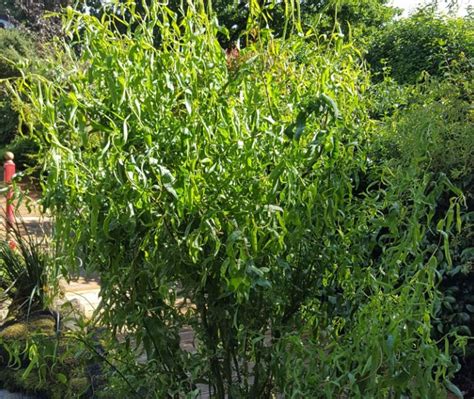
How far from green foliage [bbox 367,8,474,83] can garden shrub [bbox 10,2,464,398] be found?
5.50m

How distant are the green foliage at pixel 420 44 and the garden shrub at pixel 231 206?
5501 mm

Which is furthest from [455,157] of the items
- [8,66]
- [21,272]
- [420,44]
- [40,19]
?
[40,19]

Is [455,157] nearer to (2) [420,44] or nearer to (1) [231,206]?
(1) [231,206]

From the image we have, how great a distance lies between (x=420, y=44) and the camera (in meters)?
8.10

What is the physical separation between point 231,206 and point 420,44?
7.43 m

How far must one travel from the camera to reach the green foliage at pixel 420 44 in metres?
7.24

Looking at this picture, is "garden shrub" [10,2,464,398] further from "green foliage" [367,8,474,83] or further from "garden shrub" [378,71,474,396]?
"green foliage" [367,8,474,83]

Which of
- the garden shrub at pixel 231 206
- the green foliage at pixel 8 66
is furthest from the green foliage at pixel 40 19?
the garden shrub at pixel 231 206

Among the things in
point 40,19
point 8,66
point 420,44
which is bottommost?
point 420,44

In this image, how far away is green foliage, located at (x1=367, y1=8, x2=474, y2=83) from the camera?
7.24 metres

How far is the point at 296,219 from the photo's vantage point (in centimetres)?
159

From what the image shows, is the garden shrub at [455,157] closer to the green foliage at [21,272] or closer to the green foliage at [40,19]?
the green foliage at [21,272]

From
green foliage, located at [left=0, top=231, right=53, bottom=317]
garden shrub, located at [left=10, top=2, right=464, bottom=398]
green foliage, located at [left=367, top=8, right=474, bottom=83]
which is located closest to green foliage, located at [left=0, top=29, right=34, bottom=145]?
green foliage, located at [left=367, top=8, right=474, bottom=83]

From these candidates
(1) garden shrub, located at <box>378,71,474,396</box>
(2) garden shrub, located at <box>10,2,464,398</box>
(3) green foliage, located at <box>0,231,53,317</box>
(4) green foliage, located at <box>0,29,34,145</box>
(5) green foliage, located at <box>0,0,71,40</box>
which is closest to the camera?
(2) garden shrub, located at <box>10,2,464,398</box>
